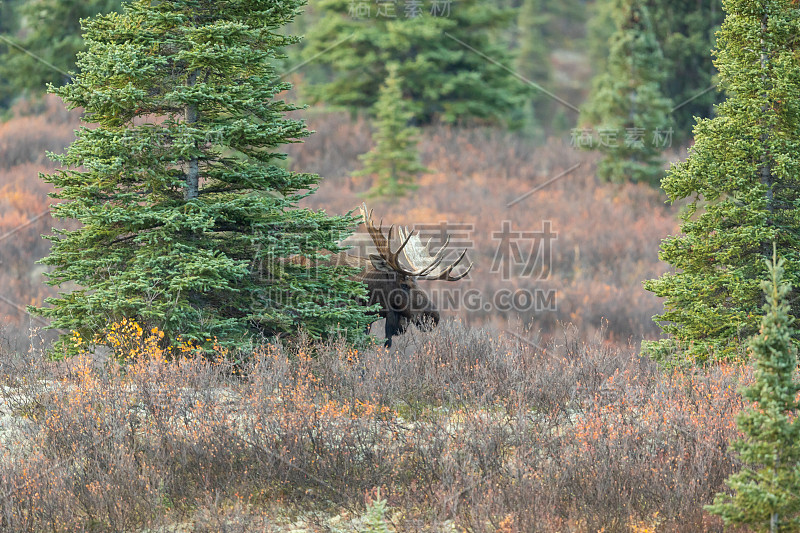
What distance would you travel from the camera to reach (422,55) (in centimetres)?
2536

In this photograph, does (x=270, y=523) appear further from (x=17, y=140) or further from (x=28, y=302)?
(x=17, y=140)

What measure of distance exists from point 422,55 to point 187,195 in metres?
18.2

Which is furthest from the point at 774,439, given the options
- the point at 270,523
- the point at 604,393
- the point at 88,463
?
the point at 88,463

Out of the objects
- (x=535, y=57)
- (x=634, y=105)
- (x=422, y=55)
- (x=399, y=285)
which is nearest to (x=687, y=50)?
(x=634, y=105)

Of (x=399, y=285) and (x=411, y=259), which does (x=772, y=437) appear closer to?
(x=399, y=285)

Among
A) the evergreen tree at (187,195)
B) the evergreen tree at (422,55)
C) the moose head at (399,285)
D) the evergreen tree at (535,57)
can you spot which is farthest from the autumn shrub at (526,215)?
the evergreen tree at (535,57)

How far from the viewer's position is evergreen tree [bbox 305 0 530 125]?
83.4 feet

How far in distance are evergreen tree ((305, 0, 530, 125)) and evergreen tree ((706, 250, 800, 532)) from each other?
21.2m

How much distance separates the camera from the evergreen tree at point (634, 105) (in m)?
23.1

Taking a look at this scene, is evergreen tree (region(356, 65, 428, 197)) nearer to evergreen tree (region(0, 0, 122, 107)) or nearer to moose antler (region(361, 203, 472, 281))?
evergreen tree (region(0, 0, 122, 107))

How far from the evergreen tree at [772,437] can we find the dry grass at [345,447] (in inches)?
33.9

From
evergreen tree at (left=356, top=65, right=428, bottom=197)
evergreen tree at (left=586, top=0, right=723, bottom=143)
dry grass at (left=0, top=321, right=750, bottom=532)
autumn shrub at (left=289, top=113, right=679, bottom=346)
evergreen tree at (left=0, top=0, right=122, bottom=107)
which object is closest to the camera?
dry grass at (left=0, top=321, right=750, bottom=532)

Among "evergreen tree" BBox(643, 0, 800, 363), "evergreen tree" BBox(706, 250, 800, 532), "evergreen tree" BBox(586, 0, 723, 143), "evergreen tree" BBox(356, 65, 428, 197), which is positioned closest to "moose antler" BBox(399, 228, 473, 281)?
"evergreen tree" BBox(643, 0, 800, 363)

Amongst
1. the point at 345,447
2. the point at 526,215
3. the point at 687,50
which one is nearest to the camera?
the point at 345,447
